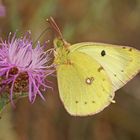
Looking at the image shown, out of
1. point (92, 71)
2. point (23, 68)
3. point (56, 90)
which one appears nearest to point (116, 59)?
point (92, 71)

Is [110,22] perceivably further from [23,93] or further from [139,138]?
[23,93]

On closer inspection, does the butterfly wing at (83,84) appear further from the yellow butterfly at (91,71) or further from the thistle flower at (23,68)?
the thistle flower at (23,68)

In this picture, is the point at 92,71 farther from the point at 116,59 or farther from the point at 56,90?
the point at 56,90

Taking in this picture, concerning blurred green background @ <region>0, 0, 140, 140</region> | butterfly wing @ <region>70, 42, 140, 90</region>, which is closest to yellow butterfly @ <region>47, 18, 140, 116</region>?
butterfly wing @ <region>70, 42, 140, 90</region>

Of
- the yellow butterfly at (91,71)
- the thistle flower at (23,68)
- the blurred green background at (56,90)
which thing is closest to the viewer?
the thistle flower at (23,68)

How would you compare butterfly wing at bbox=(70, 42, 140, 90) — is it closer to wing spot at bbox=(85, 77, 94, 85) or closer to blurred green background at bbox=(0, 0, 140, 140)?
wing spot at bbox=(85, 77, 94, 85)

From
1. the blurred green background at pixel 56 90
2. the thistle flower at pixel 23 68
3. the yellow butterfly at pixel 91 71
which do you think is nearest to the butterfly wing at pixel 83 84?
the yellow butterfly at pixel 91 71

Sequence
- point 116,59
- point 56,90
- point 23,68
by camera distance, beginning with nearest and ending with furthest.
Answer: point 23,68 < point 116,59 < point 56,90
